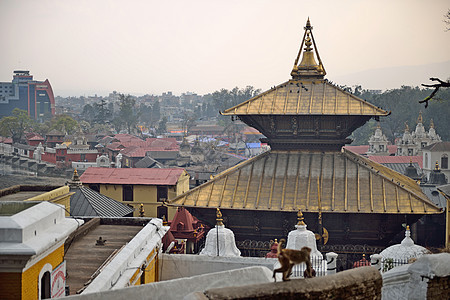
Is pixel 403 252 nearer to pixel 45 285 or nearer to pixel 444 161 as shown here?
pixel 45 285

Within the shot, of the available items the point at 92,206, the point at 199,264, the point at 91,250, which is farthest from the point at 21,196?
the point at 92,206

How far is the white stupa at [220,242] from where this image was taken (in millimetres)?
14359

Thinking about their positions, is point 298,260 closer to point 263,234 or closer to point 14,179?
point 263,234

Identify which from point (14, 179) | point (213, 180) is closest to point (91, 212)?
point (213, 180)

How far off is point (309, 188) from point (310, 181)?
0.23m

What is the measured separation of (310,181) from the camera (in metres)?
15.3

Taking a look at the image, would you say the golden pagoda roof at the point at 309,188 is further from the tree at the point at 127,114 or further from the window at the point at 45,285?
the tree at the point at 127,114

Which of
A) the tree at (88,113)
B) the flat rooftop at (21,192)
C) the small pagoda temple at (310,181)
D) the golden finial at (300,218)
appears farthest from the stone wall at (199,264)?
the tree at (88,113)

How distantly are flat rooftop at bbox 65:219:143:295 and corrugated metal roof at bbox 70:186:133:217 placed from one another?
7.35 m

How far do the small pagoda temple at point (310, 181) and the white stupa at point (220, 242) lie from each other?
589 millimetres

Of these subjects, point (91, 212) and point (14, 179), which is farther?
point (14, 179)

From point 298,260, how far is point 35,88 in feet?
502

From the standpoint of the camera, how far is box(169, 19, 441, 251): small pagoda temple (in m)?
14.6

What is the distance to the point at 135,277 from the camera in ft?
32.5
